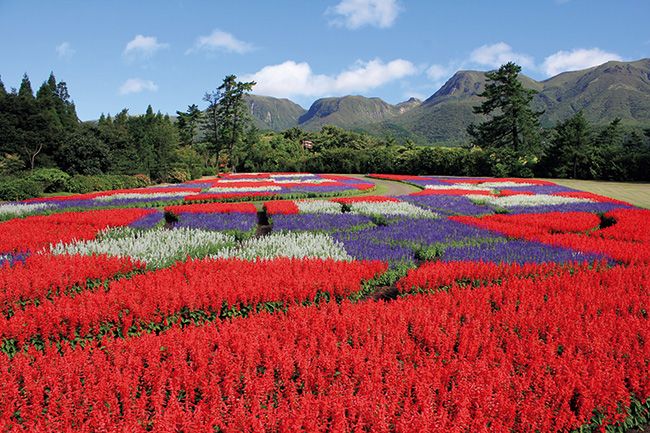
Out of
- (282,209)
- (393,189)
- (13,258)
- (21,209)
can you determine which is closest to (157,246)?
(13,258)

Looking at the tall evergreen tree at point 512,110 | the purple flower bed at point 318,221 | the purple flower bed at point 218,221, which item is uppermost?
the tall evergreen tree at point 512,110

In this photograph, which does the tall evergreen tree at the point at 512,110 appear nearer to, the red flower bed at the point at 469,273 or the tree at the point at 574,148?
the tree at the point at 574,148

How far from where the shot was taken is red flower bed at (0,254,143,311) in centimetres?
632

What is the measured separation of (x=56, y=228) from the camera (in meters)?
12.1

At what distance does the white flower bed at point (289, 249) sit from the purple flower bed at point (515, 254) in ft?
8.64

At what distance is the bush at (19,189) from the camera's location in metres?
25.5

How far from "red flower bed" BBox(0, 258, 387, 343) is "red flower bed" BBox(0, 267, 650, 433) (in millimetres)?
834

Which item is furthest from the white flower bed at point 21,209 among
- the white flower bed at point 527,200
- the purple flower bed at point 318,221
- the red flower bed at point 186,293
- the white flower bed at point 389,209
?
the white flower bed at point 527,200

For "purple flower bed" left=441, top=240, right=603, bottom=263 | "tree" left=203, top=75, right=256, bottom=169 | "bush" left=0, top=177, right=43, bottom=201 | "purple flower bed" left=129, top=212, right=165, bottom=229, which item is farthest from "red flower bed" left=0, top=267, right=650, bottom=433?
"tree" left=203, top=75, right=256, bottom=169

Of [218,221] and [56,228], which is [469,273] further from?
[56,228]

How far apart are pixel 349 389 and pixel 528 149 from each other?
54310 millimetres

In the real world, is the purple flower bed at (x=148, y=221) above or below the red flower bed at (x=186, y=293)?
above

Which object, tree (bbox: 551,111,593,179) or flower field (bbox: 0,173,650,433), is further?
tree (bbox: 551,111,593,179)

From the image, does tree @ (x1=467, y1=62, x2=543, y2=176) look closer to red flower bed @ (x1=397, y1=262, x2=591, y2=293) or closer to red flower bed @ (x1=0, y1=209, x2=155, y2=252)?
red flower bed @ (x1=397, y1=262, x2=591, y2=293)
